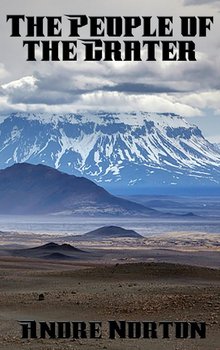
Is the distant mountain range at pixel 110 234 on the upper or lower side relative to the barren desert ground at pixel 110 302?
upper

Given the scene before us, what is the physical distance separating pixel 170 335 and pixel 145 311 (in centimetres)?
359

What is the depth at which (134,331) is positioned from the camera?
21.5m

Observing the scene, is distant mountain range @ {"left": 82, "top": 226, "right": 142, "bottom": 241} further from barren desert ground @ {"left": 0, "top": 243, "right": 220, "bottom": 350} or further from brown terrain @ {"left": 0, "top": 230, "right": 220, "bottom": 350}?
barren desert ground @ {"left": 0, "top": 243, "right": 220, "bottom": 350}

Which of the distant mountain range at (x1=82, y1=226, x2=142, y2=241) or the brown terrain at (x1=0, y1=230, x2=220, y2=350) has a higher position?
the distant mountain range at (x1=82, y1=226, x2=142, y2=241)

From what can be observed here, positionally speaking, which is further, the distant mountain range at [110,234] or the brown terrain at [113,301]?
the distant mountain range at [110,234]

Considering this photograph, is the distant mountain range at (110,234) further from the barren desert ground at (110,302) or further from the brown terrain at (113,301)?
the barren desert ground at (110,302)

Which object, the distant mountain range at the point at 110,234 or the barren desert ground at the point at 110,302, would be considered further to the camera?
the distant mountain range at the point at 110,234

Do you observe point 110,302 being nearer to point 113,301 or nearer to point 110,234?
point 113,301

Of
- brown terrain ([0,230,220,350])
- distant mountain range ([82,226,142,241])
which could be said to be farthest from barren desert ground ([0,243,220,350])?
distant mountain range ([82,226,142,241])

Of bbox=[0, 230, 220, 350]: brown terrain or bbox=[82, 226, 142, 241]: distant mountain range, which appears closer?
bbox=[0, 230, 220, 350]: brown terrain

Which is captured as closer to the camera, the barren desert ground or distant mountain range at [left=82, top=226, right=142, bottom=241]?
the barren desert ground

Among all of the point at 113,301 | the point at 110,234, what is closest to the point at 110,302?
the point at 113,301

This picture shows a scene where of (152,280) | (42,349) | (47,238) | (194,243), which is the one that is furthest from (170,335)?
(47,238)

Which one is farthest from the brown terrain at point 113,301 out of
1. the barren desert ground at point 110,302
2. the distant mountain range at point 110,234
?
the distant mountain range at point 110,234
